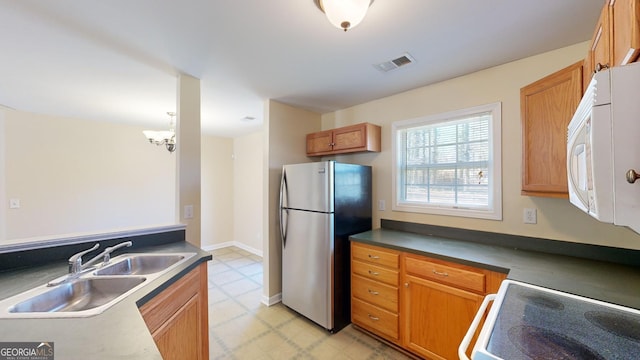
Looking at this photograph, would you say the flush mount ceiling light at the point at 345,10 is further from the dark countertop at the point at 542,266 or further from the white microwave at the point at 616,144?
the dark countertop at the point at 542,266

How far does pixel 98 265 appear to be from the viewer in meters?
1.41

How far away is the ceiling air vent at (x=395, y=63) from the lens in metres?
1.88

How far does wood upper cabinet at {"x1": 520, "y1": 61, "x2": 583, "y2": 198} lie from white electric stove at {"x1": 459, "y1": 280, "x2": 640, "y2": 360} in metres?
0.69

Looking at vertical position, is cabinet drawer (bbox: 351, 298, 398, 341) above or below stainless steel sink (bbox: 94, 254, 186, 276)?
below

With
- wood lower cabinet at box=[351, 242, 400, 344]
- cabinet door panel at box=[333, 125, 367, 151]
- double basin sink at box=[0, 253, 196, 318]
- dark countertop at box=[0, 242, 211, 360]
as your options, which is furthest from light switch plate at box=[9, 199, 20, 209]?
wood lower cabinet at box=[351, 242, 400, 344]

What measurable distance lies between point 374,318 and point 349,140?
1763 millimetres

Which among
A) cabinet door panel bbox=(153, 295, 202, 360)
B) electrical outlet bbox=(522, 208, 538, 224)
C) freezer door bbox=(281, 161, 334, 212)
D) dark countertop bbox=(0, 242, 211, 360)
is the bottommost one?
cabinet door panel bbox=(153, 295, 202, 360)

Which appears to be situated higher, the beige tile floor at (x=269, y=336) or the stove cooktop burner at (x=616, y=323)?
the stove cooktop burner at (x=616, y=323)

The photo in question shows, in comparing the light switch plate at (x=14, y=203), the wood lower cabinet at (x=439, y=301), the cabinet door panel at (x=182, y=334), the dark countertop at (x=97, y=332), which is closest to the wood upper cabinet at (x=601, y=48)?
the wood lower cabinet at (x=439, y=301)

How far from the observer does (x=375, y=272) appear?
2125 mm

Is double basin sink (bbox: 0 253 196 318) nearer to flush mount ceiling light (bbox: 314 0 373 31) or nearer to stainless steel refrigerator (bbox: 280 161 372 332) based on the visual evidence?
stainless steel refrigerator (bbox: 280 161 372 332)

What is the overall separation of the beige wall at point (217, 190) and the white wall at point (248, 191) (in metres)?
0.12

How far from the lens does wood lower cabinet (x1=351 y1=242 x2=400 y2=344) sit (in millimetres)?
2014

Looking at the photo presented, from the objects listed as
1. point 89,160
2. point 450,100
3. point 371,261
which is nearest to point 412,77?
point 450,100
